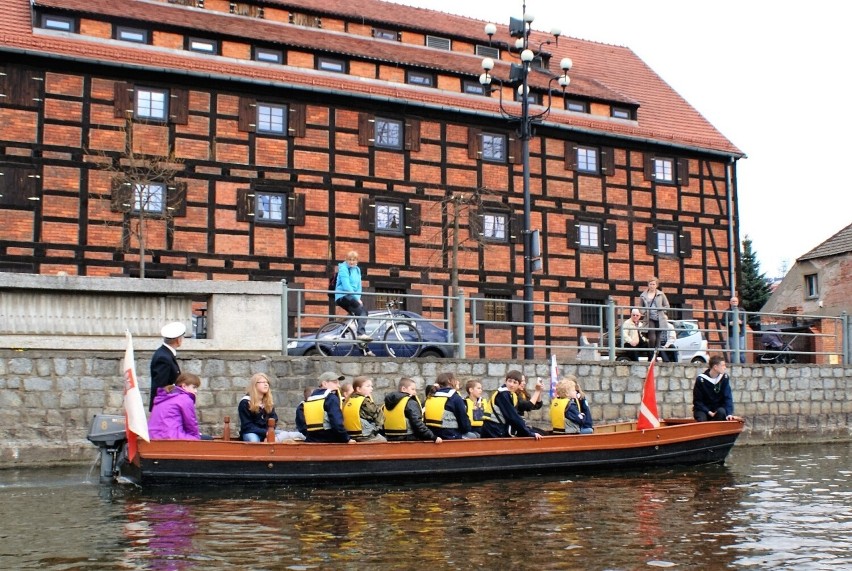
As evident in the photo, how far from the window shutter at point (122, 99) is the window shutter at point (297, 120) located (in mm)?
4258

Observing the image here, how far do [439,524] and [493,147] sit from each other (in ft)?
75.3

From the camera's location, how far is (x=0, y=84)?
2570 centimetres

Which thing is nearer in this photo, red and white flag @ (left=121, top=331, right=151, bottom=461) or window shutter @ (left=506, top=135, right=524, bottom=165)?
red and white flag @ (left=121, top=331, right=151, bottom=461)

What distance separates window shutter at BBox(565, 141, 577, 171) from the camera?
32969 millimetres

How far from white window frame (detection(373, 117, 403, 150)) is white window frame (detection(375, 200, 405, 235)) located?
1676mm

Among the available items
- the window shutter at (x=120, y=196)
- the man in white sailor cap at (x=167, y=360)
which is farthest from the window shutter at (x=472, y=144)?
the man in white sailor cap at (x=167, y=360)

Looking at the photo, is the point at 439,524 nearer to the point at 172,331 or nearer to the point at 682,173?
the point at 172,331

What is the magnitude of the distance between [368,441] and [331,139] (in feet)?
56.2

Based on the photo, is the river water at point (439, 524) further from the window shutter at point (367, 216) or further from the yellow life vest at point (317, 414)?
the window shutter at point (367, 216)

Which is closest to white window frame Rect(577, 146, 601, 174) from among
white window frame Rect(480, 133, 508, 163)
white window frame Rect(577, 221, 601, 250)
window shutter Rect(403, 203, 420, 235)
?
white window frame Rect(577, 221, 601, 250)

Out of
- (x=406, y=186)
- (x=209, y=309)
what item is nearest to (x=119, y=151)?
(x=406, y=186)

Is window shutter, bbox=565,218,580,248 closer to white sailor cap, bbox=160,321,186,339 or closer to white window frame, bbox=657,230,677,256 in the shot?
white window frame, bbox=657,230,677,256

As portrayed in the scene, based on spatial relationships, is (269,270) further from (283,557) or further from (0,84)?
(283,557)

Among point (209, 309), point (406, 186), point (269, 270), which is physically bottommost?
point (209, 309)
